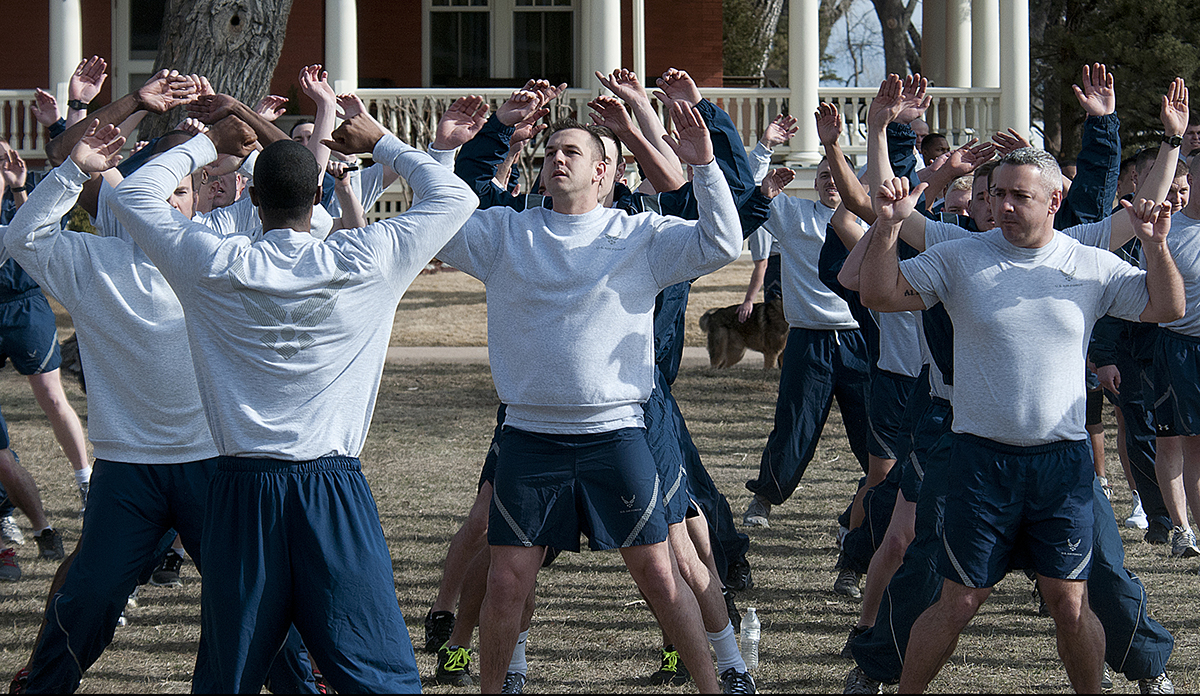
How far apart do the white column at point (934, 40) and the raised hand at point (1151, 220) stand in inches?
717

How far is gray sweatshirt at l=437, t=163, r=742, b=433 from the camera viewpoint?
3.97 metres

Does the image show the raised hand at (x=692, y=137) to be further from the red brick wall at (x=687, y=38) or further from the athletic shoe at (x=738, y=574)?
the red brick wall at (x=687, y=38)

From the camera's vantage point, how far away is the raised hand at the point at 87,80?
5176mm

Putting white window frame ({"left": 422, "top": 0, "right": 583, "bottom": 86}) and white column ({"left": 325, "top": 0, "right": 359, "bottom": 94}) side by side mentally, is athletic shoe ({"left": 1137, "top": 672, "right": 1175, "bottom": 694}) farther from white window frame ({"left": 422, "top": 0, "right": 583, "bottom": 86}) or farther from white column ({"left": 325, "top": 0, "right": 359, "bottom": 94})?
white window frame ({"left": 422, "top": 0, "right": 583, "bottom": 86})

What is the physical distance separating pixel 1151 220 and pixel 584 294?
179 cm

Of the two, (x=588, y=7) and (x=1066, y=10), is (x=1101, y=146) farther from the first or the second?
(x=1066, y=10)

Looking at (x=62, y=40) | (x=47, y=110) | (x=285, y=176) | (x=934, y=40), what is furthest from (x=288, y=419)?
(x=934, y=40)

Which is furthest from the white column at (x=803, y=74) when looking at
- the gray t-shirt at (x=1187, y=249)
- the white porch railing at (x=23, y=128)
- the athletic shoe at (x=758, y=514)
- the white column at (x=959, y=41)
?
the gray t-shirt at (x=1187, y=249)

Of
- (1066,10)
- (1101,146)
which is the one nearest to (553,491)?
(1101,146)

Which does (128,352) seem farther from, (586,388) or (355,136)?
(586,388)

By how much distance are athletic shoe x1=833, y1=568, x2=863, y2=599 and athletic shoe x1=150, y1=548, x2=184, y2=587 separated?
321 cm

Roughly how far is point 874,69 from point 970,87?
33343 millimetres

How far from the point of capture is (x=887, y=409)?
6.09m

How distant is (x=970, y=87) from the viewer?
18.9m
